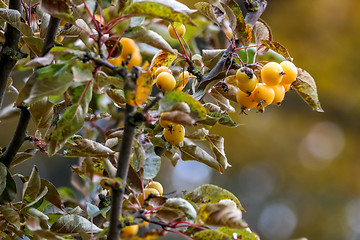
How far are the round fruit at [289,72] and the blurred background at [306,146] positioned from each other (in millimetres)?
2648

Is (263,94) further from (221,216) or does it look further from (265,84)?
(221,216)

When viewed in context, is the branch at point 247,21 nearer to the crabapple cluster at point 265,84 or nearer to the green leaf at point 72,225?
the crabapple cluster at point 265,84

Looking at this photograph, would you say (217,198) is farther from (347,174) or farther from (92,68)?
(347,174)

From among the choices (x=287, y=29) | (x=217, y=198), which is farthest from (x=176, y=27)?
(x=287, y=29)

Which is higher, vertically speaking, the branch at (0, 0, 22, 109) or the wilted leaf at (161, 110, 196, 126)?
the wilted leaf at (161, 110, 196, 126)

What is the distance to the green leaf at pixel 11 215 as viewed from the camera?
0.63m

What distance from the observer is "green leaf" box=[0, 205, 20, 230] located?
24.6 inches

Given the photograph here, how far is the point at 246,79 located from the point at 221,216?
229 mm

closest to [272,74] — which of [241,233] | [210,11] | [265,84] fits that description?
[265,84]

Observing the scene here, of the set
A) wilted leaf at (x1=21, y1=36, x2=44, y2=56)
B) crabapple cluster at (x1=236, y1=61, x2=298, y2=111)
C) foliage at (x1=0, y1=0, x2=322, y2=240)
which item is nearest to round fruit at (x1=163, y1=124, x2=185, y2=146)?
foliage at (x1=0, y1=0, x2=322, y2=240)

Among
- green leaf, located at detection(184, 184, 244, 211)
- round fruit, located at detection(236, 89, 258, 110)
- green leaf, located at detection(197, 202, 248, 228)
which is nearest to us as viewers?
green leaf, located at detection(197, 202, 248, 228)

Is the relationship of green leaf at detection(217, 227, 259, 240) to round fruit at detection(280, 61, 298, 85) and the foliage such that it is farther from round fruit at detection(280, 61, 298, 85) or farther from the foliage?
round fruit at detection(280, 61, 298, 85)

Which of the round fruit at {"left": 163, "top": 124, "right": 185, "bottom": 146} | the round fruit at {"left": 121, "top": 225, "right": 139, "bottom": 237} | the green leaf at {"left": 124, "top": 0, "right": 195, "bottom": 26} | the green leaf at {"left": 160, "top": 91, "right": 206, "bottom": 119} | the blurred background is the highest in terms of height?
the green leaf at {"left": 124, "top": 0, "right": 195, "bottom": 26}

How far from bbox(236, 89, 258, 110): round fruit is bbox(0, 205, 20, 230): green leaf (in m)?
0.38
